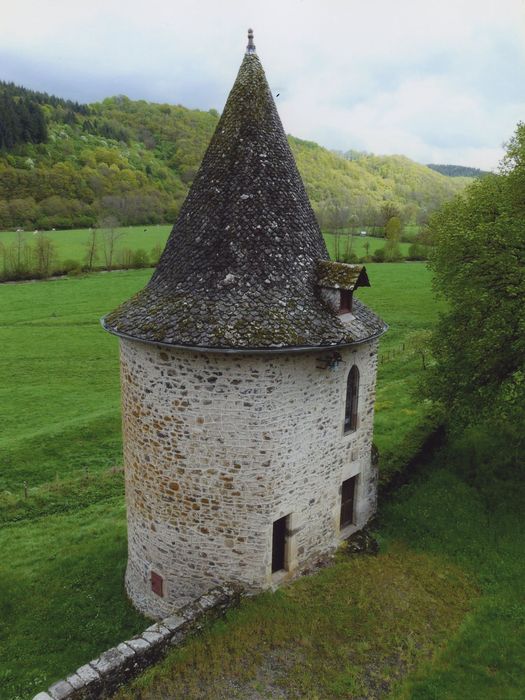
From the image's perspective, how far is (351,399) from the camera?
13.5 m

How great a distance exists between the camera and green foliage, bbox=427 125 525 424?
15.8 metres

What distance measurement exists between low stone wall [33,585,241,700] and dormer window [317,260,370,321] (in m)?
6.85

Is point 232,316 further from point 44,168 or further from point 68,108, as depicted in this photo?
point 68,108

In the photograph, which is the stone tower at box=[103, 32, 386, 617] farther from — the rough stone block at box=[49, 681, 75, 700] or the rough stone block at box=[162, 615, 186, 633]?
the rough stone block at box=[49, 681, 75, 700]

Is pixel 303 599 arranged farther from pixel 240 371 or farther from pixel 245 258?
pixel 245 258


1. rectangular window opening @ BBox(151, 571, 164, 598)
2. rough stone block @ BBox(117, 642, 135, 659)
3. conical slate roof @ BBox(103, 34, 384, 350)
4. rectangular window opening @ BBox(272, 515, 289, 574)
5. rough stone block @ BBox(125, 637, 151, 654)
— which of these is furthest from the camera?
rectangular window opening @ BBox(151, 571, 164, 598)

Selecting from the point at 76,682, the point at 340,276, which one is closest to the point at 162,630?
the point at 76,682

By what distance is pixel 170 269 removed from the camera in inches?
473

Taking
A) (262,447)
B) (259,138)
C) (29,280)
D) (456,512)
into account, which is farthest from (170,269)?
(29,280)

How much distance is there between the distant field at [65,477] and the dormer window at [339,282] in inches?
371

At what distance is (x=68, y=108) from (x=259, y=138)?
145 meters

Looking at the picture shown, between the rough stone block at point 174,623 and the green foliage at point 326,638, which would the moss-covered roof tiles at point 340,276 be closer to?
the green foliage at point 326,638

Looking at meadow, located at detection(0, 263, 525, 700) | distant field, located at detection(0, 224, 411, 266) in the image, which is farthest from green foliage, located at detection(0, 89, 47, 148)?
meadow, located at detection(0, 263, 525, 700)

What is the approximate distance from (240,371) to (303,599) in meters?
5.55
